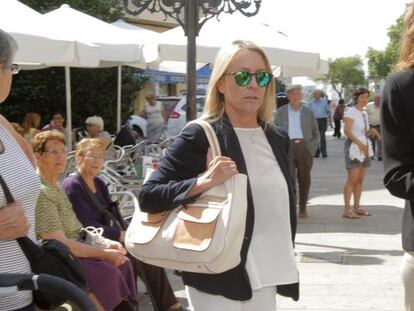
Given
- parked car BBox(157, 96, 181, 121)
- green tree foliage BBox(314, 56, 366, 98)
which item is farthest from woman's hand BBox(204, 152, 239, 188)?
green tree foliage BBox(314, 56, 366, 98)

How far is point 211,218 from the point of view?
2.92 m

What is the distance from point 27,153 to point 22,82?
1429 cm

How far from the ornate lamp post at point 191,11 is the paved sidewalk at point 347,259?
189 centimetres

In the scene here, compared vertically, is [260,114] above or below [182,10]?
below

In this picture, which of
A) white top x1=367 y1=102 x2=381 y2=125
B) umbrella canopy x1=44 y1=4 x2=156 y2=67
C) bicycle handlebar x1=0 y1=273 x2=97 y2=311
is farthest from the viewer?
white top x1=367 y1=102 x2=381 y2=125

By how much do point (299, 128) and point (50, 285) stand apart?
8878mm

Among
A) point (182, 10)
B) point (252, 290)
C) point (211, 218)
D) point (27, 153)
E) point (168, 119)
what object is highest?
point (182, 10)

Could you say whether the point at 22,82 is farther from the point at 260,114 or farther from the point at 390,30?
the point at 390,30

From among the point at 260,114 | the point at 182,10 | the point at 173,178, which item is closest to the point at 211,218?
the point at 173,178

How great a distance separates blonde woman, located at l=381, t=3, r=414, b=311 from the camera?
8.91ft

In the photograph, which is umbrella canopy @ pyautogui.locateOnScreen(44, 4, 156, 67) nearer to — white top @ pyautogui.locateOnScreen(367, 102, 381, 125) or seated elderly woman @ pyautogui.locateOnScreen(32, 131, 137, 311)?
seated elderly woman @ pyautogui.locateOnScreen(32, 131, 137, 311)

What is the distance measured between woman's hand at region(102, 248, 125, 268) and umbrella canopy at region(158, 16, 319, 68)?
5897 millimetres

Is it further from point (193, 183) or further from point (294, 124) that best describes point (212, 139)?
point (294, 124)

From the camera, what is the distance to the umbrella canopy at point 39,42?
27.2 feet
